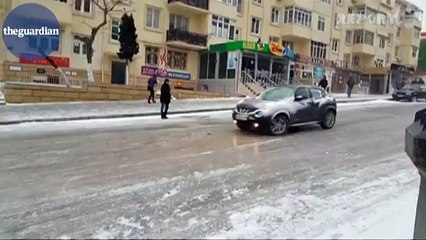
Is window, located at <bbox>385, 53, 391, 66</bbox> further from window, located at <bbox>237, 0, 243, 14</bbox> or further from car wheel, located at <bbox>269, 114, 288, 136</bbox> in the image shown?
car wheel, located at <bbox>269, 114, 288, 136</bbox>

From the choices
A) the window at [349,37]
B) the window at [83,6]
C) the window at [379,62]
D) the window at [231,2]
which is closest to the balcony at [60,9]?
the window at [83,6]

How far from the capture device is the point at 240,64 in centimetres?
3033

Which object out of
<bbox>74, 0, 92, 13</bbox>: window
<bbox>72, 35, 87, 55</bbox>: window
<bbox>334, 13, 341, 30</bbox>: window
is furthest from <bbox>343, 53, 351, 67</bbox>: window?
<bbox>72, 35, 87, 55</bbox>: window

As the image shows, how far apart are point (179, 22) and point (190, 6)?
1.84 m

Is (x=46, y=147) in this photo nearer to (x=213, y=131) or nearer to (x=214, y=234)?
(x=213, y=131)

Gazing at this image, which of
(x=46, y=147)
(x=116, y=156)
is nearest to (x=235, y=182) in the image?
(x=116, y=156)

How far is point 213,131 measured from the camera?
1310 centimetres

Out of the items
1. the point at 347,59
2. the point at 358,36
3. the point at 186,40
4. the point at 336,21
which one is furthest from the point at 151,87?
the point at 358,36

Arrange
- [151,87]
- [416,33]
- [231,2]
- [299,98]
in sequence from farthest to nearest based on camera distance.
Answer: [416,33], [231,2], [151,87], [299,98]

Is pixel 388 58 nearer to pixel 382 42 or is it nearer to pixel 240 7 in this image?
pixel 382 42

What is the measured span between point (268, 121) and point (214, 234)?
26.3 ft

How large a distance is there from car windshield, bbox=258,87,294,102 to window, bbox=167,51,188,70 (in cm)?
1954

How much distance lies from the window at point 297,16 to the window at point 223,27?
25.3ft

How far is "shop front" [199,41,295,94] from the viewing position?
3050 centimetres
